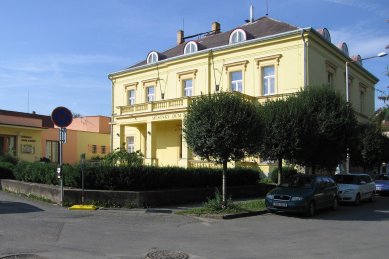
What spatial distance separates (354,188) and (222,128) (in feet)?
30.4

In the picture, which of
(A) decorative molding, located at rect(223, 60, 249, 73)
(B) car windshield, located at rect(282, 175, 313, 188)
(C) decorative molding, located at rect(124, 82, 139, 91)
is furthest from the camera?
(C) decorative molding, located at rect(124, 82, 139, 91)

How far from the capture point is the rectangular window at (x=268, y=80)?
32469mm

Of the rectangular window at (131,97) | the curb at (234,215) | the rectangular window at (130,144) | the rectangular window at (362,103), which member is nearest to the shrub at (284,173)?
the curb at (234,215)

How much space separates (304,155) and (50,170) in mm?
12200

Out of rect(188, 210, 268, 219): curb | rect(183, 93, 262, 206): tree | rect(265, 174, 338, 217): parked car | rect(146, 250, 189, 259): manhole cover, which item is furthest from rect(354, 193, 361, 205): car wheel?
rect(146, 250, 189, 259): manhole cover

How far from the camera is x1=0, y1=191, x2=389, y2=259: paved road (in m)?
8.95

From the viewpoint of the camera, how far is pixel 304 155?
21.1 meters

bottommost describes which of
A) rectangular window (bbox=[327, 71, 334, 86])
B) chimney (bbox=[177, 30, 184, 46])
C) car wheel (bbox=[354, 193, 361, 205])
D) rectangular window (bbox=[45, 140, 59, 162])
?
car wheel (bbox=[354, 193, 361, 205])

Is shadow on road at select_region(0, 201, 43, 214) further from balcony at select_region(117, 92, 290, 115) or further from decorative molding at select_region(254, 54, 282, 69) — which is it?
decorative molding at select_region(254, 54, 282, 69)

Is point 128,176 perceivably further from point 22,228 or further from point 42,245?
point 42,245

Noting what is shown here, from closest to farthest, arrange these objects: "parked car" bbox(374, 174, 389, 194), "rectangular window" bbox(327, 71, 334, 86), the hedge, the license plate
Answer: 1. the license plate
2. the hedge
3. "parked car" bbox(374, 174, 389, 194)
4. "rectangular window" bbox(327, 71, 334, 86)

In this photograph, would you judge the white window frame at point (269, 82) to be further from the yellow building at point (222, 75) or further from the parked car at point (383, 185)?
the parked car at point (383, 185)

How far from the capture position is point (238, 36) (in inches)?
1367

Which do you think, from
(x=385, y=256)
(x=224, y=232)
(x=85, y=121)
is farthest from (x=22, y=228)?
(x=85, y=121)
